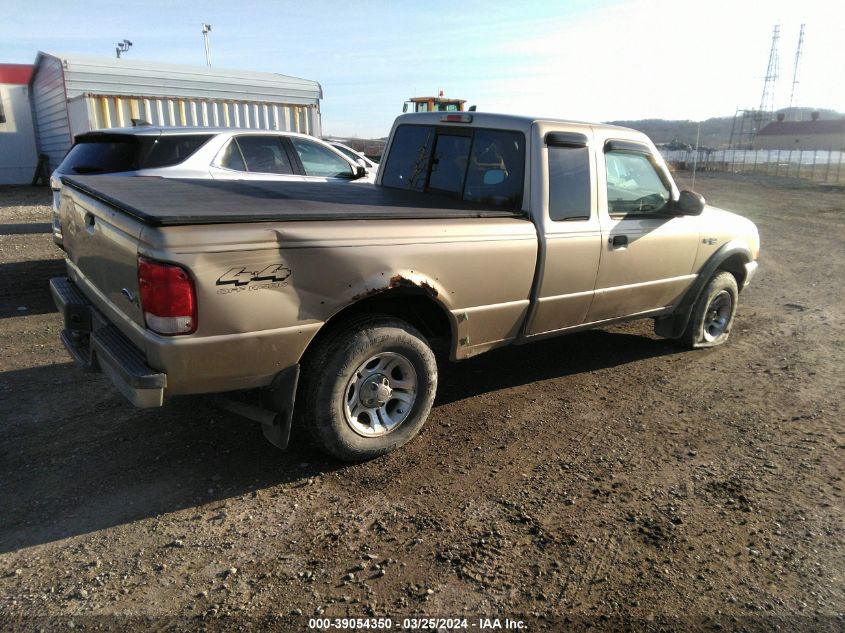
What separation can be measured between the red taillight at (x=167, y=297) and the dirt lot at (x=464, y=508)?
1030 mm

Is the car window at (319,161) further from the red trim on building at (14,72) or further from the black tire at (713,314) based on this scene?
the red trim on building at (14,72)

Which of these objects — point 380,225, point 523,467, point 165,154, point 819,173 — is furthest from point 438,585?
point 819,173

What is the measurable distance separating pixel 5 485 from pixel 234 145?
5.08m

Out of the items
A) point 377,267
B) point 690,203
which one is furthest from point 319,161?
point 377,267

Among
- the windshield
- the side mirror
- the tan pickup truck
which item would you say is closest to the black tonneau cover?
the tan pickup truck

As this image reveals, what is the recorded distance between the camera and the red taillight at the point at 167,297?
2.82 m

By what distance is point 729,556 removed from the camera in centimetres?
301

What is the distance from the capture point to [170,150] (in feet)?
23.1

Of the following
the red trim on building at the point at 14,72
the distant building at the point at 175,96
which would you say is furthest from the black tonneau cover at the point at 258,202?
the red trim on building at the point at 14,72

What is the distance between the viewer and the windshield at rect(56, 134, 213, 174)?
6.91 meters

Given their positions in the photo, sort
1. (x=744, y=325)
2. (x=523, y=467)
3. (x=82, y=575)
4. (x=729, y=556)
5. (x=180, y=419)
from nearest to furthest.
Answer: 1. (x=82, y=575)
2. (x=729, y=556)
3. (x=523, y=467)
4. (x=180, y=419)
5. (x=744, y=325)

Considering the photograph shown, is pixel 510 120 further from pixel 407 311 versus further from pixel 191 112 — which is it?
pixel 191 112

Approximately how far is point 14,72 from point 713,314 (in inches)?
933

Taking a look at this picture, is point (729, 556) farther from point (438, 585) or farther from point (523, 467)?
point (438, 585)
